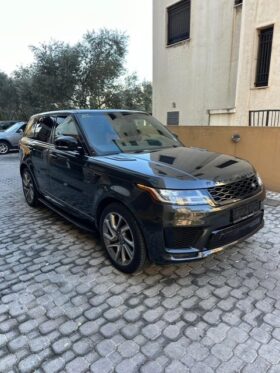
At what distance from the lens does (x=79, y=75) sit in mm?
16031

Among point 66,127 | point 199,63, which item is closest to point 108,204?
point 66,127

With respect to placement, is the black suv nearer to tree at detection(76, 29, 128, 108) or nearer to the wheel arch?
the wheel arch

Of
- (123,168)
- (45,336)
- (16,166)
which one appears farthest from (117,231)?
(16,166)

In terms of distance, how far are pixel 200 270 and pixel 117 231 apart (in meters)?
0.95

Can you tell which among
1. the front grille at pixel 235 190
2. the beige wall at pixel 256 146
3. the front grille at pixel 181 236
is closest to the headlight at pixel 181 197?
the front grille at pixel 235 190

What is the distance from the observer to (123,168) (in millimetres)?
2717

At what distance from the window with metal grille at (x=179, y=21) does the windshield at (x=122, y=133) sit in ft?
30.8

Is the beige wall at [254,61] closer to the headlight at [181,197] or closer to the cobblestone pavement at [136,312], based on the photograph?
the cobblestone pavement at [136,312]

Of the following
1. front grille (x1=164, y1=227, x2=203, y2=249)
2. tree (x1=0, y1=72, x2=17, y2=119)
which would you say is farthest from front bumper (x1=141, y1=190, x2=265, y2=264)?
tree (x1=0, y1=72, x2=17, y2=119)

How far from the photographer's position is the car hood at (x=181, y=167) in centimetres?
242

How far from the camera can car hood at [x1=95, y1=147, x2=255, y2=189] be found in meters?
2.42

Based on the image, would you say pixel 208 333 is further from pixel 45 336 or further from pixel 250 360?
pixel 45 336

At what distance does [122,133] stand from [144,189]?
1.31m

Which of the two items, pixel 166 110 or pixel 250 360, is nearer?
pixel 250 360
